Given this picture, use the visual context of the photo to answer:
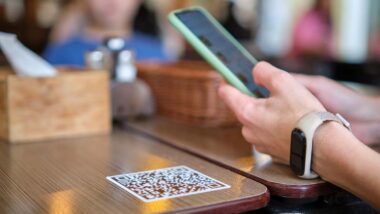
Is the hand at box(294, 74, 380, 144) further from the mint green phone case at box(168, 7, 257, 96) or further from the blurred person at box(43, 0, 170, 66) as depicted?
the blurred person at box(43, 0, 170, 66)

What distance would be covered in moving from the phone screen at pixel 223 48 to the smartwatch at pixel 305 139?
15cm

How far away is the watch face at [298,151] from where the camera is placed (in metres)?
0.60

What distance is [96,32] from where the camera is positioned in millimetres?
1924

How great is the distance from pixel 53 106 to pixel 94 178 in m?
0.28

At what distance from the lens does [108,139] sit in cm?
→ 85

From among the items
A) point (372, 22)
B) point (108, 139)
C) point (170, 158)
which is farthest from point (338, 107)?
point (372, 22)

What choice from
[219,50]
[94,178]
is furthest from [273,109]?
[94,178]

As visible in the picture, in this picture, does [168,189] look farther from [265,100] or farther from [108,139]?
[108,139]

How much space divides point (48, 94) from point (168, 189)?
0.39 metres

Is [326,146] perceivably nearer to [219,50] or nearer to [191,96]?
[219,50]

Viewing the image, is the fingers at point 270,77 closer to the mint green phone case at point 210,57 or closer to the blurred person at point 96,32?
the mint green phone case at point 210,57

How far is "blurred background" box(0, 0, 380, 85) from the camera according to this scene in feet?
6.82

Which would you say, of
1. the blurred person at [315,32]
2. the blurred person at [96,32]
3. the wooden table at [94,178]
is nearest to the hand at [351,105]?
the wooden table at [94,178]

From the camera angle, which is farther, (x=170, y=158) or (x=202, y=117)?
(x=202, y=117)
